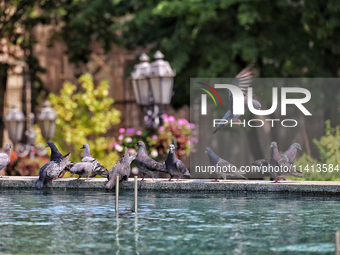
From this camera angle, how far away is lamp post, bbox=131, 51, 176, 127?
586 inches

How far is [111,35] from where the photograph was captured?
2822 centimetres

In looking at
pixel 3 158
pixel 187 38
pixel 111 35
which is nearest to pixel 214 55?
pixel 187 38

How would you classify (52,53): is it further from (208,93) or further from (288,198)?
(288,198)

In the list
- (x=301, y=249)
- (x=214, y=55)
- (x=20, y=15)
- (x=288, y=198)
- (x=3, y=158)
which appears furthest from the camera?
(x=20, y=15)

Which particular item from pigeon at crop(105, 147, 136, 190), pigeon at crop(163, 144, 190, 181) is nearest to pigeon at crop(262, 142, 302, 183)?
pigeon at crop(163, 144, 190, 181)

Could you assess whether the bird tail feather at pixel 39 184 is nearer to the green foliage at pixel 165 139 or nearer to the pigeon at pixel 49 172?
the pigeon at pixel 49 172

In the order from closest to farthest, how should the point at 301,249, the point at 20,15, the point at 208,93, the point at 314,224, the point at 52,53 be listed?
the point at 301,249 → the point at 314,224 → the point at 208,93 → the point at 20,15 → the point at 52,53

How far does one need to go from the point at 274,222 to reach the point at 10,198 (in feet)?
15.0

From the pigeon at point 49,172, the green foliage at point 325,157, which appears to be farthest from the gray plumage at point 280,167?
the pigeon at point 49,172

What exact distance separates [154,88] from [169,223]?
6.86 metres

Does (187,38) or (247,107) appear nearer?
(247,107)

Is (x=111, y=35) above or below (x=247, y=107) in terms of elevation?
above

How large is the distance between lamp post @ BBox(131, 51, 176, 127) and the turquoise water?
3832mm

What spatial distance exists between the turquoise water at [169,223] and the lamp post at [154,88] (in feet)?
12.6
